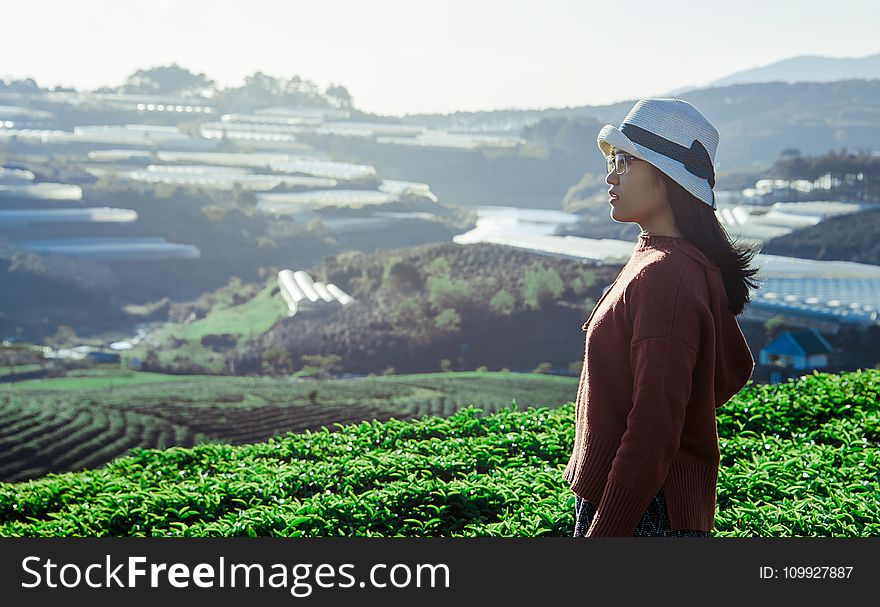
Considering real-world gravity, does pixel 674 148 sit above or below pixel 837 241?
above

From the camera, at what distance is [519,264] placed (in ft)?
34.4

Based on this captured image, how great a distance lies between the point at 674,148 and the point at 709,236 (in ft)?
0.66

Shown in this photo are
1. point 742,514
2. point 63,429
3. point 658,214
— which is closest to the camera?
point 658,214

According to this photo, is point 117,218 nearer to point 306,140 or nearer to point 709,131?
point 306,140

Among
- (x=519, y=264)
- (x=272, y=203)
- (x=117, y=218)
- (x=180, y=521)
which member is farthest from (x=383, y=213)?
(x=180, y=521)

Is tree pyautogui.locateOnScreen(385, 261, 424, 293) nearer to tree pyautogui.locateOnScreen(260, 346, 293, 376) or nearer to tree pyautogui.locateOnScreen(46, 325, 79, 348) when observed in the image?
tree pyautogui.locateOnScreen(260, 346, 293, 376)

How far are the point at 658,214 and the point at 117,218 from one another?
10.2 meters

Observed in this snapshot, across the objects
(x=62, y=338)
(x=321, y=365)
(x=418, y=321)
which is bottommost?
(x=321, y=365)

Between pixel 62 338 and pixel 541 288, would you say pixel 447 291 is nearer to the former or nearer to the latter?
pixel 541 288

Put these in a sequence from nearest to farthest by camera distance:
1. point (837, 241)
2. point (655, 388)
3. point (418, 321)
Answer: point (655, 388) < point (418, 321) < point (837, 241)

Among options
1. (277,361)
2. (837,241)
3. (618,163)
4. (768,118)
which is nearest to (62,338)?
(277,361)

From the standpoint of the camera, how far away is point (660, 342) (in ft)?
6.66

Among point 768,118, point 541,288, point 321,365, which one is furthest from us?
point 768,118

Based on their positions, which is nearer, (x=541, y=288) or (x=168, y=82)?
(x=541, y=288)
